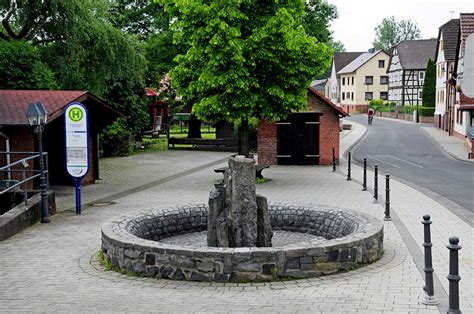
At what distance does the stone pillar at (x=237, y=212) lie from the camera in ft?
32.5

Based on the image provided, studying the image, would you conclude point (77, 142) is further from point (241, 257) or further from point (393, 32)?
point (393, 32)

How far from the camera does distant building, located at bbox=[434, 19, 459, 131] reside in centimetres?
5225

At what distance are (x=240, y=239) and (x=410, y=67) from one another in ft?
259

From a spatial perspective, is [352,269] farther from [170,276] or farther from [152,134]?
[152,134]

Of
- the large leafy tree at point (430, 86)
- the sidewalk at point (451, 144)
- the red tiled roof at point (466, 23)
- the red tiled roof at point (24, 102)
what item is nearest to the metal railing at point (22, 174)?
the red tiled roof at point (24, 102)

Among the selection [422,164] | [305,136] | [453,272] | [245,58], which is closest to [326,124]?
[305,136]

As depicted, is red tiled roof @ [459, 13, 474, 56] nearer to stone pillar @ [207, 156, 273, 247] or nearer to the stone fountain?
the stone fountain

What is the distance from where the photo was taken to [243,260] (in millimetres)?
8477

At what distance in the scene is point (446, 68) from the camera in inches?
2185

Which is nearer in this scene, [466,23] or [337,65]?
[466,23]

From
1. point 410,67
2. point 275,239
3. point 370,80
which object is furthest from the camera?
point 370,80

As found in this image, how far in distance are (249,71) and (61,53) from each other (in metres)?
8.80

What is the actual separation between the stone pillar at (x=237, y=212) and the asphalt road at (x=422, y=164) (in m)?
7.19

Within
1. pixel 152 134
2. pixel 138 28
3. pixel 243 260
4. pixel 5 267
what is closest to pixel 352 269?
pixel 243 260
